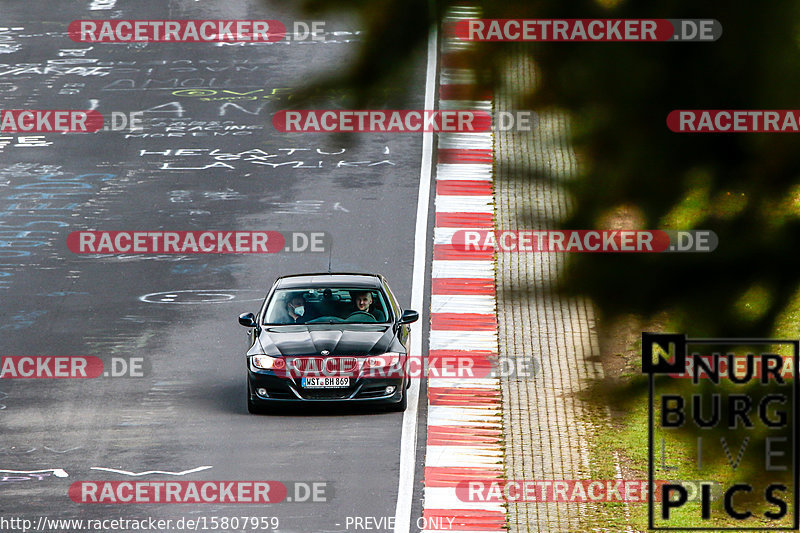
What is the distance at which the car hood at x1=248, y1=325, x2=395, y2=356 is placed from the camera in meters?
14.8

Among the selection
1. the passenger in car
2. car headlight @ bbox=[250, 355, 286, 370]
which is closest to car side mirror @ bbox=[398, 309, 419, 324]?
the passenger in car

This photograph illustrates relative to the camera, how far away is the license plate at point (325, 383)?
14.7m

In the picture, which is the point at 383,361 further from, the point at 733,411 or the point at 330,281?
the point at 733,411

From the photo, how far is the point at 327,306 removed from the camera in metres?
15.6

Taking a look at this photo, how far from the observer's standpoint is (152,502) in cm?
1237

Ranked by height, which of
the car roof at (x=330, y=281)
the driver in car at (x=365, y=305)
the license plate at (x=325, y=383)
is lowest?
the license plate at (x=325, y=383)

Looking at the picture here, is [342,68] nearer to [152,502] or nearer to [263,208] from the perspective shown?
[152,502]

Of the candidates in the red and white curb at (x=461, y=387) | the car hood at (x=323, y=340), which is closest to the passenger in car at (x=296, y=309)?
the car hood at (x=323, y=340)

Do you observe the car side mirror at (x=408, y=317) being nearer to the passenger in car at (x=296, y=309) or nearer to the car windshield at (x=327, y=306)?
the car windshield at (x=327, y=306)

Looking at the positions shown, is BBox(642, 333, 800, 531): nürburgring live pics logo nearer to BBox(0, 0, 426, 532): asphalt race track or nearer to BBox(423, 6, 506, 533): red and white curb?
BBox(0, 0, 426, 532): asphalt race track

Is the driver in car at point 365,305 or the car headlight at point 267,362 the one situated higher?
the driver in car at point 365,305

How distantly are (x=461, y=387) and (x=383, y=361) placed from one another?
75.4 inches

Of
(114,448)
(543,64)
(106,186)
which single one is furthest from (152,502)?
(106,186)

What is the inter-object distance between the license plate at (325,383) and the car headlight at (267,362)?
322 millimetres
